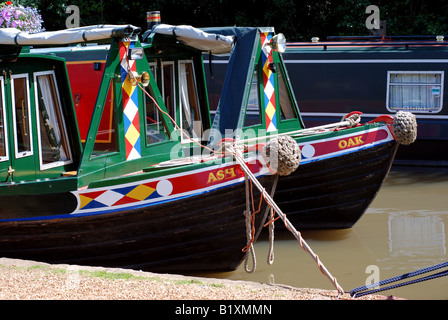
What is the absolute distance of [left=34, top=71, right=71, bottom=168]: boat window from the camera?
7.05m

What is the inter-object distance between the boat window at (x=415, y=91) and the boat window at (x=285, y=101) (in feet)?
13.9

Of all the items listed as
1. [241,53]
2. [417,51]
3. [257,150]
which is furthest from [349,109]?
[257,150]

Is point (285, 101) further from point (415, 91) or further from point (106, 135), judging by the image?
point (415, 91)

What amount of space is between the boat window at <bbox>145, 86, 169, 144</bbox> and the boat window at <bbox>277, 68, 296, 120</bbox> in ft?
Result: 6.16

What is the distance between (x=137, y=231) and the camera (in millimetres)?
7227

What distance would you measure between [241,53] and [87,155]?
2.39 meters

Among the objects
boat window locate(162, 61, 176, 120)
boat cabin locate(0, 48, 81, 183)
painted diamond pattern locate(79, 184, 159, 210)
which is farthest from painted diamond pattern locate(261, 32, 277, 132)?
boat cabin locate(0, 48, 81, 183)

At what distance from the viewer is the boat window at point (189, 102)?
8.42 meters

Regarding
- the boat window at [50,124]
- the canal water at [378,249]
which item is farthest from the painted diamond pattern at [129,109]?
the canal water at [378,249]

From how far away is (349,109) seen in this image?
13.3 m

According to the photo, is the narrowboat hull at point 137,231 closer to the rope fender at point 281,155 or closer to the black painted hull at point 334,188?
the rope fender at point 281,155

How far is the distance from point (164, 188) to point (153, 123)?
105 cm

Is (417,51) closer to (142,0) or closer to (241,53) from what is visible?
(241,53)

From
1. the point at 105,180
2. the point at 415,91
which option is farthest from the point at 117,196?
the point at 415,91
